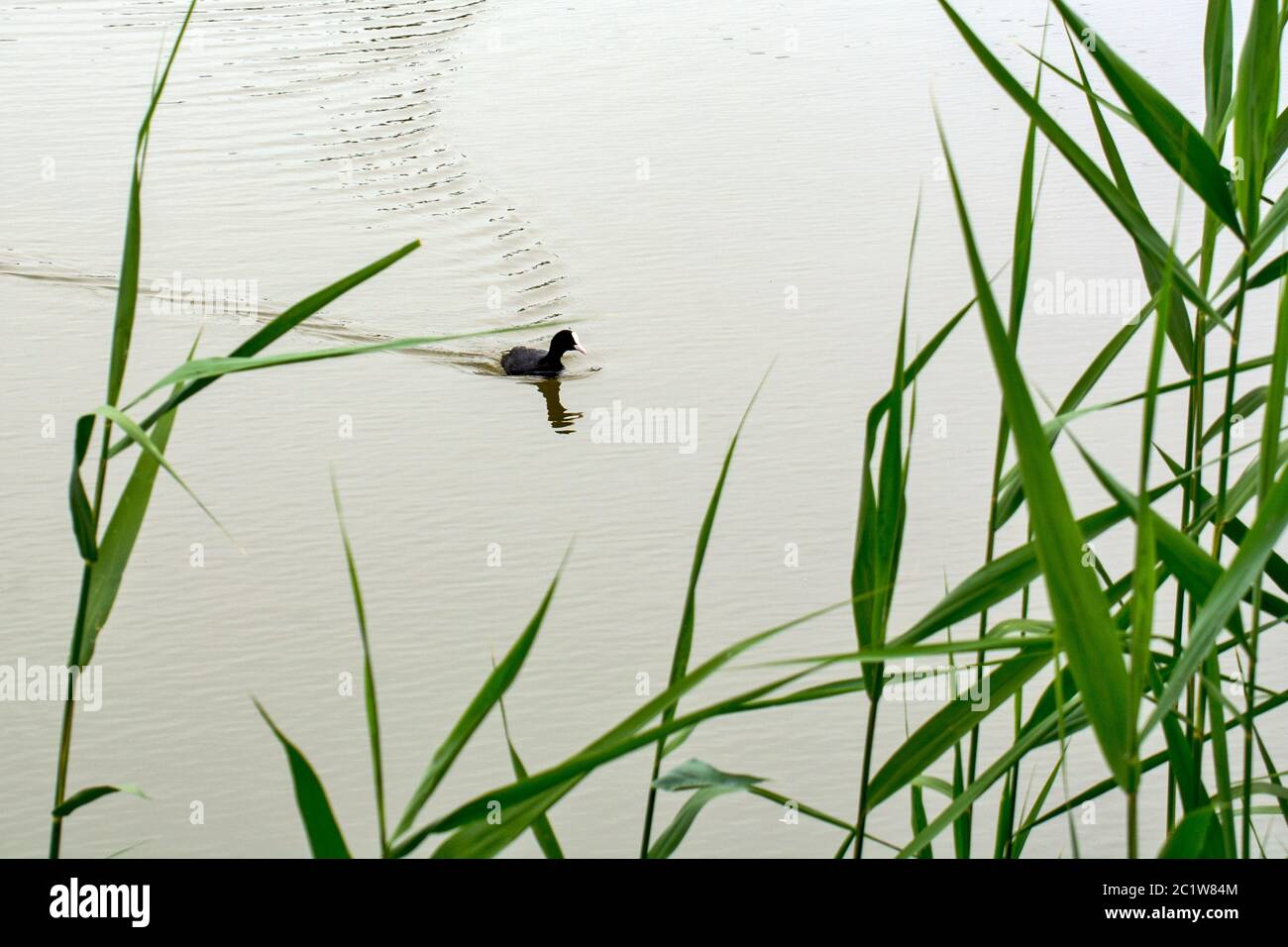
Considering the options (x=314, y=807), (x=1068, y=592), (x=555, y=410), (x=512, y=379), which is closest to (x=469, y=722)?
(x=314, y=807)

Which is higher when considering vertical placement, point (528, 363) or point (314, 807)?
point (528, 363)

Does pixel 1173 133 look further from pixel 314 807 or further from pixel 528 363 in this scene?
pixel 528 363

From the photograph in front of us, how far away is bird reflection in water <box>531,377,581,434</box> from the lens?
846 cm

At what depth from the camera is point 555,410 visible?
28.8 ft

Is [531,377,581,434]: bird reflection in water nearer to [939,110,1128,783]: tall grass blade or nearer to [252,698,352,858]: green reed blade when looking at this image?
[252,698,352,858]: green reed blade

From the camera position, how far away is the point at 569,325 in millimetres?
9648

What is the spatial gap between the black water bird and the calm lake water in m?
0.12

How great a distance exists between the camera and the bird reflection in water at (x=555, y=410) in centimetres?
846

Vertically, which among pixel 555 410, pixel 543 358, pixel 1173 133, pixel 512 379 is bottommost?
pixel 1173 133

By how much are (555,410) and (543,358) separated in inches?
23.8

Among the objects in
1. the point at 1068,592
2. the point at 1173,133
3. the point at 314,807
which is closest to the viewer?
the point at 1068,592

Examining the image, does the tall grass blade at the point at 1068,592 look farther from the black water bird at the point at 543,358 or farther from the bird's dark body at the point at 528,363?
the bird's dark body at the point at 528,363

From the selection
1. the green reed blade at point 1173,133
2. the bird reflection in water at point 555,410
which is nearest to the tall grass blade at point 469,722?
the green reed blade at point 1173,133
